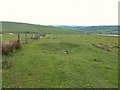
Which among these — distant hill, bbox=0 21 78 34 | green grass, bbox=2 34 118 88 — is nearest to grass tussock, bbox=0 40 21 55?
green grass, bbox=2 34 118 88

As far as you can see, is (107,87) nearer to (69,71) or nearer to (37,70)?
(69,71)

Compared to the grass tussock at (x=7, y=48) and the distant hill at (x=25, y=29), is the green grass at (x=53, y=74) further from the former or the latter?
the distant hill at (x=25, y=29)

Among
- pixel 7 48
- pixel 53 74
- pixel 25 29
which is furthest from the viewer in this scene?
pixel 25 29

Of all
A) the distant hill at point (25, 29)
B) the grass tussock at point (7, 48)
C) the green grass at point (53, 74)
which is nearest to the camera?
the green grass at point (53, 74)

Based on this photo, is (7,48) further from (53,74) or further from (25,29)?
(25,29)

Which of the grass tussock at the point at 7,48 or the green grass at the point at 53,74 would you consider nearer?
the green grass at the point at 53,74

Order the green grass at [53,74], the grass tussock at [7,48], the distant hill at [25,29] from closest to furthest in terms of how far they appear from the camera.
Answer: the green grass at [53,74]
the grass tussock at [7,48]
the distant hill at [25,29]

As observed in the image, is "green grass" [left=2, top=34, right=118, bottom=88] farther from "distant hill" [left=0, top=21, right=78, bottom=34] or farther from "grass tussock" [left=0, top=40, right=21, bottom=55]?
"distant hill" [left=0, top=21, right=78, bottom=34]

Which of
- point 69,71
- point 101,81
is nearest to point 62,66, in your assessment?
point 69,71

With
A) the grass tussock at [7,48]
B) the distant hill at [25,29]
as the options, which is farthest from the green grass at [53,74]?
the distant hill at [25,29]

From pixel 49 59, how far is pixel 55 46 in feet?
45.1

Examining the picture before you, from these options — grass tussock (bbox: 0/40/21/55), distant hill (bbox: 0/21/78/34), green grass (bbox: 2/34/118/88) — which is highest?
distant hill (bbox: 0/21/78/34)

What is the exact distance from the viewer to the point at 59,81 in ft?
61.6

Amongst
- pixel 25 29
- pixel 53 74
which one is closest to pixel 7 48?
pixel 53 74
